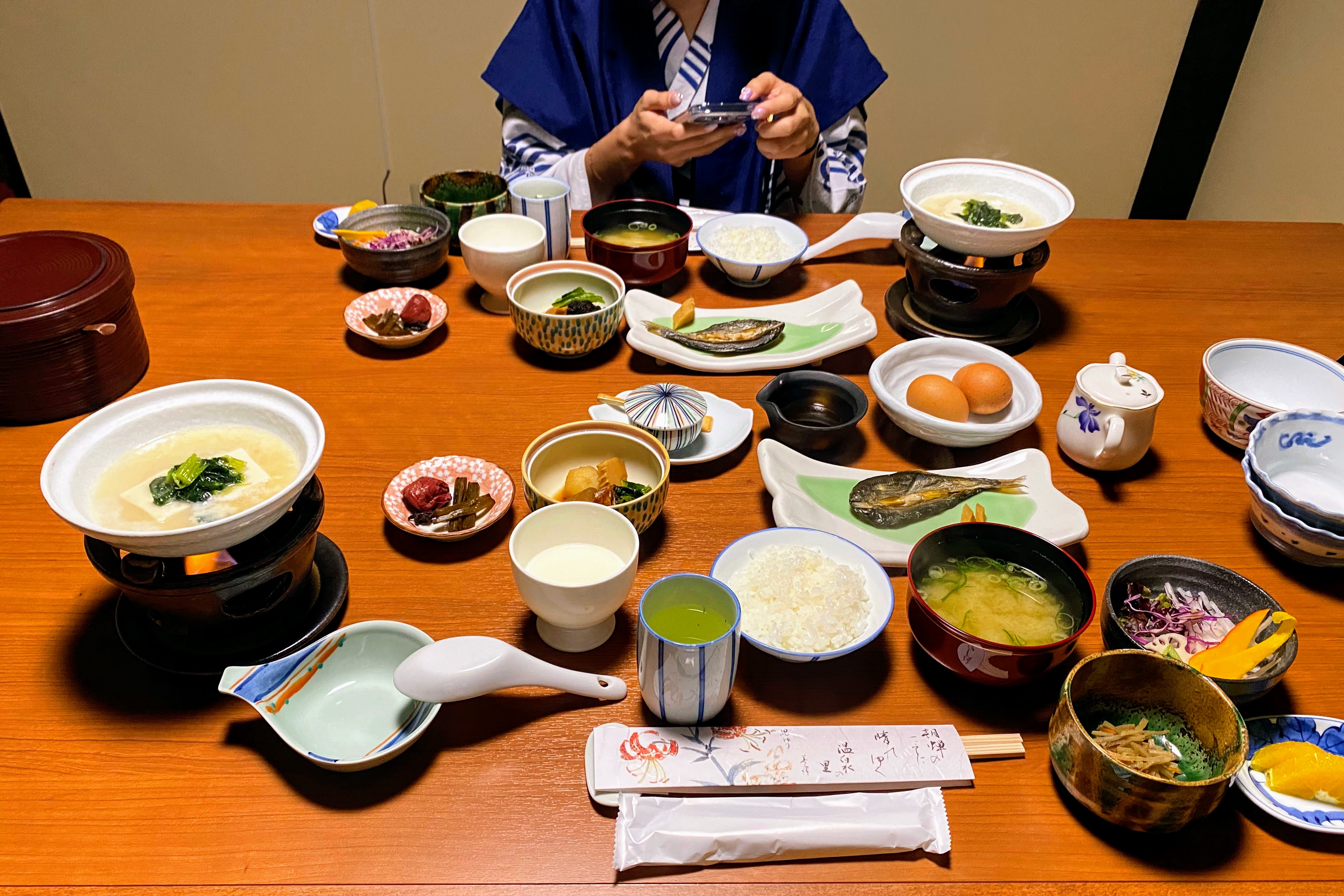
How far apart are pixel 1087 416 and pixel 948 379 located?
10.4 inches

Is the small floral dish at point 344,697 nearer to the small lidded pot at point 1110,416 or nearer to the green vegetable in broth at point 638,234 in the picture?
the small lidded pot at point 1110,416

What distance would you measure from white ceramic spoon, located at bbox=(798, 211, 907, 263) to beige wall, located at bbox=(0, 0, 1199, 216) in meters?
2.04

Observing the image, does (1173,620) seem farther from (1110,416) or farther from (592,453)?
(592,453)

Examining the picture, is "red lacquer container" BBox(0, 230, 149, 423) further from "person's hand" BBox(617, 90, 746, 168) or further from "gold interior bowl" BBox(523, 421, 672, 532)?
"person's hand" BBox(617, 90, 746, 168)

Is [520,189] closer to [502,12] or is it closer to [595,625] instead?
[595,625]

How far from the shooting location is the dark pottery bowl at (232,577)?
1.00 metres

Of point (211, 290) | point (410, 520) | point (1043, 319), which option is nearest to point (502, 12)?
point (211, 290)

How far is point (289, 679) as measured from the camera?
1.01m

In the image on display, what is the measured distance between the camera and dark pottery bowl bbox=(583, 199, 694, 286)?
1.91 m

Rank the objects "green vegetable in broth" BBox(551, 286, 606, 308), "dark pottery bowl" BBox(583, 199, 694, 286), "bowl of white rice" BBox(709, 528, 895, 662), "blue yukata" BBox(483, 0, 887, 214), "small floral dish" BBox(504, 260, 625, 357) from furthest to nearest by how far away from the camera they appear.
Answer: "blue yukata" BBox(483, 0, 887, 214) < "dark pottery bowl" BBox(583, 199, 694, 286) < "green vegetable in broth" BBox(551, 286, 606, 308) < "small floral dish" BBox(504, 260, 625, 357) < "bowl of white rice" BBox(709, 528, 895, 662)

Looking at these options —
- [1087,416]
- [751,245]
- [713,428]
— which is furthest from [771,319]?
[1087,416]

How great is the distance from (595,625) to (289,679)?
0.38 m

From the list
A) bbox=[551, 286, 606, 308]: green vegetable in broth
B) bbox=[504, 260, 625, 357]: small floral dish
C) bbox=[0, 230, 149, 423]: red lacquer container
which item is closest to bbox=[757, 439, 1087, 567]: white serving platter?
bbox=[504, 260, 625, 357]: small floral dish

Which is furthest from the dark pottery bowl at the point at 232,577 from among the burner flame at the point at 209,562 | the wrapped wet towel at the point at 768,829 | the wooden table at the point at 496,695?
the wrapped wet towel at the point at 768,829
